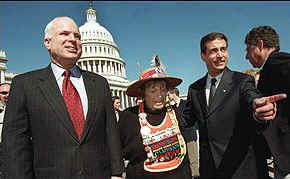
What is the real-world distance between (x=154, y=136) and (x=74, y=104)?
1.32 metres

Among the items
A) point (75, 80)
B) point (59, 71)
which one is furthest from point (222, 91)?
point (59, 71)

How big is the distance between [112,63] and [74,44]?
265 ft

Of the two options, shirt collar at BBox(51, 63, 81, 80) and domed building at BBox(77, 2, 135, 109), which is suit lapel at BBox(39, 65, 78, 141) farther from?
domed building at BBox(77, 2, 135, 109)

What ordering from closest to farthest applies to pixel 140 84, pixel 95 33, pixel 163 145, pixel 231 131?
pixel 231 131
pixel 163 145
pixel 140 84
pixel 95 33

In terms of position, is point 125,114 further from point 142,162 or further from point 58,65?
point 58,65

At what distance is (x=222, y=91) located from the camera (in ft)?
12.2

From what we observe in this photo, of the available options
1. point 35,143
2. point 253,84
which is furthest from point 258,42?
point 35,143

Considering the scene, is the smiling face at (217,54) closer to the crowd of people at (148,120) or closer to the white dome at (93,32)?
the crowd of people at (148,120)

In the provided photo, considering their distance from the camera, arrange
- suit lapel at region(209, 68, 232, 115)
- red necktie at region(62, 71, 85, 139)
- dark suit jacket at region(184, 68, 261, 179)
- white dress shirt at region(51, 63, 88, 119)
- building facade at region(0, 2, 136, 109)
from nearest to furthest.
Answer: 1. red necktie at region(62, 71, 85, 139)
2. white dress shirt at region(51, 63, 88, 119)
3. dark suit jacket at region(184, 68, 261, 179)
4. suit lapel at region(209, 68, 232, 115)
5. building facade at region(0, 2, 136, 109)

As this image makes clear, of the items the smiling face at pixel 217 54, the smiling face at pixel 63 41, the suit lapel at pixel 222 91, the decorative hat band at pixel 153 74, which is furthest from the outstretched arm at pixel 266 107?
the smiling face at pixel 63 41

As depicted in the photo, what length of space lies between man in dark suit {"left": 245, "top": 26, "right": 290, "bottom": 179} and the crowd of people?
11mm

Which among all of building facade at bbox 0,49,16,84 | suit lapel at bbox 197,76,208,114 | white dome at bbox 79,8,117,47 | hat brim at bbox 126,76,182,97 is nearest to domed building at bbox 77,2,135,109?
white dome at bbox 79,8,117,47

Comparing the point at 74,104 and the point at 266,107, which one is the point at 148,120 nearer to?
the point at 74,104

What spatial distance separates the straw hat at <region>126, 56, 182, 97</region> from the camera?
4188 millimetres
